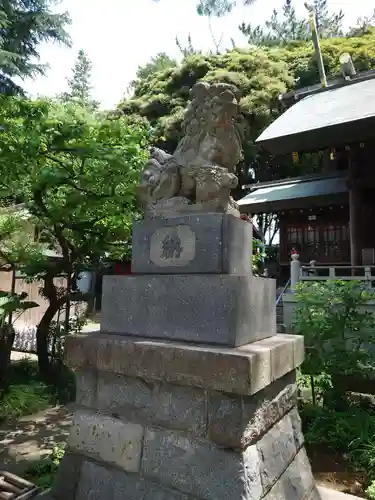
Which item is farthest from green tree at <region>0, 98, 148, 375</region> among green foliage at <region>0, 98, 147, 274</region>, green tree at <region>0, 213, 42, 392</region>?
green tree at <region>0, 213, 42, 392</region>

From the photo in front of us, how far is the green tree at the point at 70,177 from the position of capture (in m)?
4.55

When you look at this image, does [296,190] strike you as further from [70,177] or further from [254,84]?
[70,177]

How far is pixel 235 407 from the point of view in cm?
191

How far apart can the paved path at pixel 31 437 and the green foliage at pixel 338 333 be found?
3.41 m

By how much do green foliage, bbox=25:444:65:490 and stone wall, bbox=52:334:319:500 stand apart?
37.0 inches

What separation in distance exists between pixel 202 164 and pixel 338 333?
352 cm

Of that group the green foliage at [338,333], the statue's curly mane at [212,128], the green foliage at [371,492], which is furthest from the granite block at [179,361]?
the green foliage at [338,333]

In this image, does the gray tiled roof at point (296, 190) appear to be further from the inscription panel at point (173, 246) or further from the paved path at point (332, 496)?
the inscription panel at point (173, 246)

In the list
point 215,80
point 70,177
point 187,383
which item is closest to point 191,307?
point 187,383

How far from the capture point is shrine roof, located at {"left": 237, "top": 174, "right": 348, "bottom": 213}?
499 inches

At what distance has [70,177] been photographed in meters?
5.02

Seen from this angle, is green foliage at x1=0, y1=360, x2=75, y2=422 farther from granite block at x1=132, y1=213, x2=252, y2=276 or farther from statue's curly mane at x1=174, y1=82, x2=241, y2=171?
statue's curly mane at x1=174, y1=82, x2=241, y2=171

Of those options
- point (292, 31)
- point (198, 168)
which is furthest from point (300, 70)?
point (198, 168)

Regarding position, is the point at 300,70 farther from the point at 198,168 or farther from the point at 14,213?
the point at 198,168
